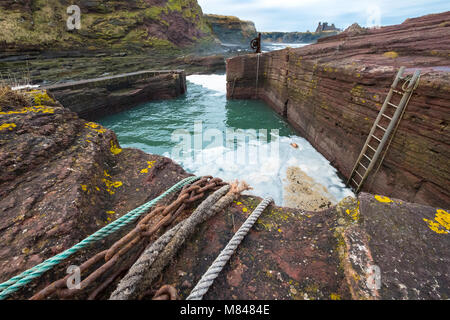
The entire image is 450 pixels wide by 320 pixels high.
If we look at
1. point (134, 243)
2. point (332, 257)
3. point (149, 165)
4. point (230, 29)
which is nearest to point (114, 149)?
point (149, 165)

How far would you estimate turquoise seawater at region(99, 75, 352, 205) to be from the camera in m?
7.18

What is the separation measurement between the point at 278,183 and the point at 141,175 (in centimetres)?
530

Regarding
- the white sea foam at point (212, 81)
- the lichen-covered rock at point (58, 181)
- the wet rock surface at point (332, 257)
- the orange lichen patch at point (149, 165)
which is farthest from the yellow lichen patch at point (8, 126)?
the white sea foam at point (212, 81)

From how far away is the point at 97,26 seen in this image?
2819 cm

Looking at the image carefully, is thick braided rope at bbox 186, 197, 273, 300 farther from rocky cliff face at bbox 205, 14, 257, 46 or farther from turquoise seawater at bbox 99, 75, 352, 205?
rocky cliff face at bbox 205, 14, 257, 46

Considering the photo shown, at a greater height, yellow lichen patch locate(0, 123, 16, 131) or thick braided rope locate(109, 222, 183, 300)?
yellow lichen patch locate(0, 123, 16, 131)

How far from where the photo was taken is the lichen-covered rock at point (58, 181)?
1.46 meters

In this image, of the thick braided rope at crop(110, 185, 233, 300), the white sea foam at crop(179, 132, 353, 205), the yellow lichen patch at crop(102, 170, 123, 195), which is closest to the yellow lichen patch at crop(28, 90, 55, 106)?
the yellow lichen patch at crop(102, 170, 123, 195)

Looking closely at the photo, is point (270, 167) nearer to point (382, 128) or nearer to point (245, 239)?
point (382, 128)

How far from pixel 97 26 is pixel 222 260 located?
38.8 meters

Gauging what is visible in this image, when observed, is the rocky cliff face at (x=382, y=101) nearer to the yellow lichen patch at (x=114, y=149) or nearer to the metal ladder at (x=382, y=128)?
the metal ladder at (x=382, y=128)

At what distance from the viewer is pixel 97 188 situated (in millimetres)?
2051

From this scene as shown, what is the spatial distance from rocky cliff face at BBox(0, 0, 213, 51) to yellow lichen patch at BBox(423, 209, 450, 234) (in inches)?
1194

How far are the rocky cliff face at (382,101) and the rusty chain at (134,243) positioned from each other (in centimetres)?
488
